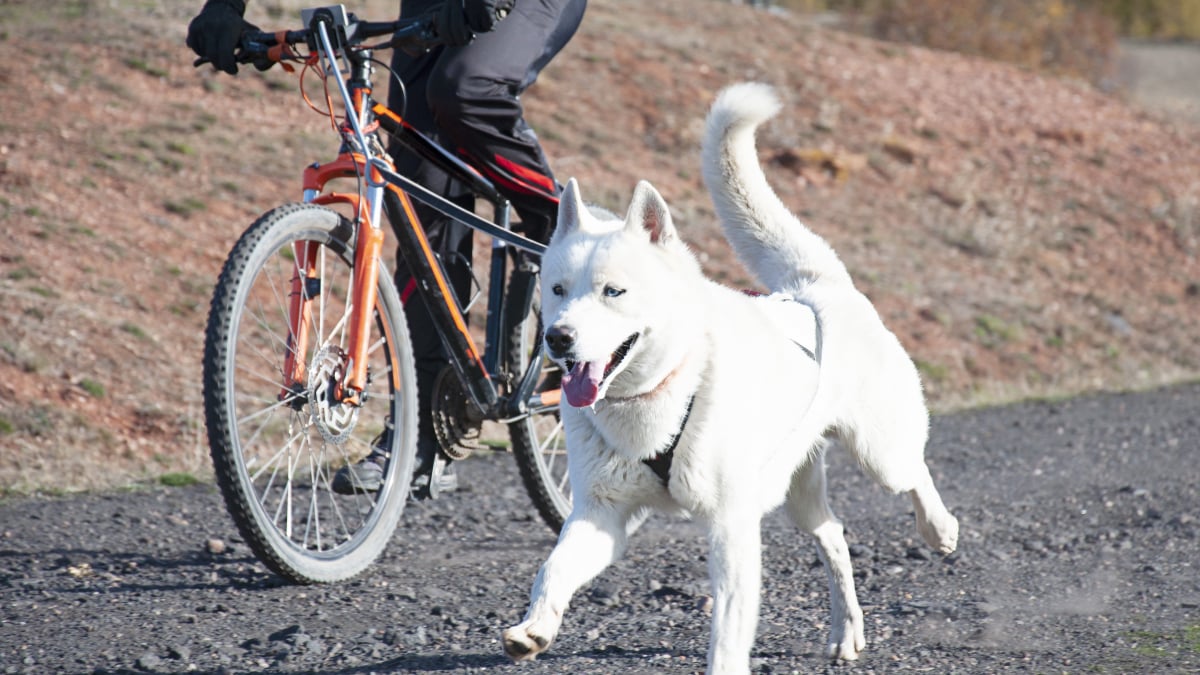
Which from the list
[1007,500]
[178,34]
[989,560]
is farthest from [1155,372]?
[178,34]

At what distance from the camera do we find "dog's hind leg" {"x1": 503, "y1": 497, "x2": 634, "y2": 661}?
8.08 feet

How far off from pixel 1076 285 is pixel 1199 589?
8.38 meters

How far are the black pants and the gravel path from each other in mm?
750

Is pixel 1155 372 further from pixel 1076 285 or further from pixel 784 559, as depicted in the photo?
pixel 784 559

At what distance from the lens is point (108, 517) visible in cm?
440

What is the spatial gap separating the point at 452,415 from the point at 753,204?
1205 millimetres

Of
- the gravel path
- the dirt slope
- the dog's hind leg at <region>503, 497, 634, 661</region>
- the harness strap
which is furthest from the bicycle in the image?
the dirt slope

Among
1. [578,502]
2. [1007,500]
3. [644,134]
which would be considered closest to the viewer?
[578,502]

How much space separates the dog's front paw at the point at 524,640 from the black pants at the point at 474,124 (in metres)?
1.65

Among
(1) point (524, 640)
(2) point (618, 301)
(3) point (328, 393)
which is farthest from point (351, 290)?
(1) point (524, 640)

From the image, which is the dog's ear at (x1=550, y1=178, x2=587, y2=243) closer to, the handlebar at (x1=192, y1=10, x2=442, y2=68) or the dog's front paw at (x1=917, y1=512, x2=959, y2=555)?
the handlebar at (x1=192, y1=10, x2=442, y2=68)

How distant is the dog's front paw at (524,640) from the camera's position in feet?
7.99

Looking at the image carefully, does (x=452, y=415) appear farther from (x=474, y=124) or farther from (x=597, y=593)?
(x=474, y=124)

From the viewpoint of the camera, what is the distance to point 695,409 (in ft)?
9.11
